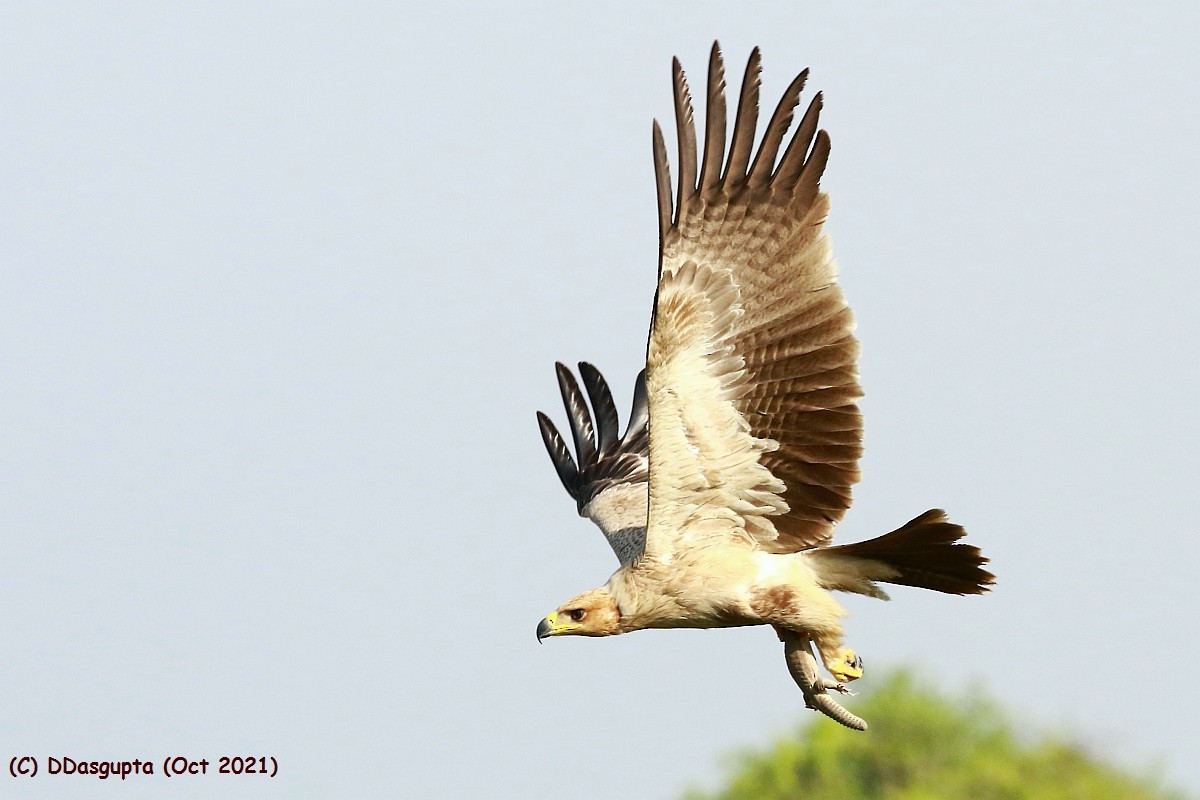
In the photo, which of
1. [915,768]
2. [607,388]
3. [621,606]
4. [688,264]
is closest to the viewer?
[688,264]

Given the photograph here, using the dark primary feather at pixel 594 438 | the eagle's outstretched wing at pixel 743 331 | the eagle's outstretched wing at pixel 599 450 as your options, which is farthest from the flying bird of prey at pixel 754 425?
the dark primary feather at pixel 594 438

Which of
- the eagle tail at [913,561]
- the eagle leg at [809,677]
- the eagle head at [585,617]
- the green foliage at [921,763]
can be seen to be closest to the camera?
the eagle tail at [913,561]

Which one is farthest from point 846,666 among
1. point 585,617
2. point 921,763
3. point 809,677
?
point 921,763

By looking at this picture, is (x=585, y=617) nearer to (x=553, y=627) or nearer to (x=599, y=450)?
(x=553, y=627)

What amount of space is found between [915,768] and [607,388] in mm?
23408

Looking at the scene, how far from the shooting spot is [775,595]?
7.84 m

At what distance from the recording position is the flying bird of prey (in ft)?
24.2

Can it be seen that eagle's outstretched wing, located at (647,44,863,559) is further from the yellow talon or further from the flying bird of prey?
the yellow talon

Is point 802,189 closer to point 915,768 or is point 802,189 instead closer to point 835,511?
point 835,511

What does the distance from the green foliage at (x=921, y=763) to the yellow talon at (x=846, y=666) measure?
2343 cm

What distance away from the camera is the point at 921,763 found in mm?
32594

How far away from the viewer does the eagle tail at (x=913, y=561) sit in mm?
7770

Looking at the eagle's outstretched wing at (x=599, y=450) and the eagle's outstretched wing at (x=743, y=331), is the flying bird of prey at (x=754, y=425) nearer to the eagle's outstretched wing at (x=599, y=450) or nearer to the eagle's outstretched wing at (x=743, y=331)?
the eagle's outstretched wing at (x=743, y=331)

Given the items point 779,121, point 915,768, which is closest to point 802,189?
point 779,121
